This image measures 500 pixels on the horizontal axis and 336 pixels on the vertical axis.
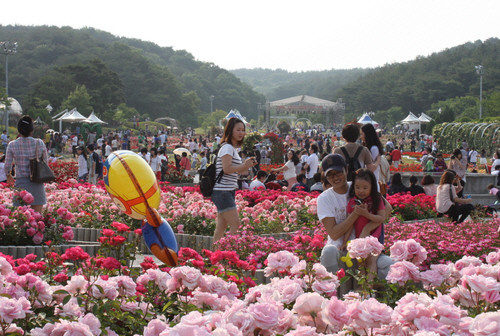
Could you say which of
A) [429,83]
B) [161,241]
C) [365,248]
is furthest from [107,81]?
[365,248]

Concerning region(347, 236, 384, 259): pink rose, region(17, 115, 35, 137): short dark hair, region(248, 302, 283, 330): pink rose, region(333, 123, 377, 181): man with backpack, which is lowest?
region(248, 302, 283, 330): pink rose

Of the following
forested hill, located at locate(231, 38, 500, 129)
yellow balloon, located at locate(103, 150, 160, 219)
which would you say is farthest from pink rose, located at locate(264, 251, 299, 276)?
forested hill, located at locate(231, 38, 500, 129)

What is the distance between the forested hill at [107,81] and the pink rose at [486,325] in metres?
49.4

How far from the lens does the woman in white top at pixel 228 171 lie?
6.37 meters

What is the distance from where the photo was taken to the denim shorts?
6473mm

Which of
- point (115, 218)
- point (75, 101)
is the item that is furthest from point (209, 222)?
point (75, 101)

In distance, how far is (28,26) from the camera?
5620 inches

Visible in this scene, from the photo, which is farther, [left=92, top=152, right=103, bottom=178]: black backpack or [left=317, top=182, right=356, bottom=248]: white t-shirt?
[left=92, top=152, right=103, bottom=178]: black backpack

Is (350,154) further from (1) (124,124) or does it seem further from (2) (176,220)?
(1) (124,124)

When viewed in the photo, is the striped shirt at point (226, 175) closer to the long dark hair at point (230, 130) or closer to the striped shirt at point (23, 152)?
the long dark hair at point (230, 130)

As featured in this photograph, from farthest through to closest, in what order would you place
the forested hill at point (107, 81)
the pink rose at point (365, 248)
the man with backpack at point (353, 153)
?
the forested hill at point (107, 81) < the man with backpack at point (353, 153) < the pink rose at point (365, 248)

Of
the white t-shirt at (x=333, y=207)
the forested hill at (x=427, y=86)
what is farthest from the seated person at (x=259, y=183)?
the forested hill at (x=427, y=86)

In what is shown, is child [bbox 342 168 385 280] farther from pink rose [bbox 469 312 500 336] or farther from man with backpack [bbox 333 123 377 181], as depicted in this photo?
pink rose [bbox 469 312 500 336]

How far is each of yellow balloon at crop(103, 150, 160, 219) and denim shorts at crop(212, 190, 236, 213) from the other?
57 cm
